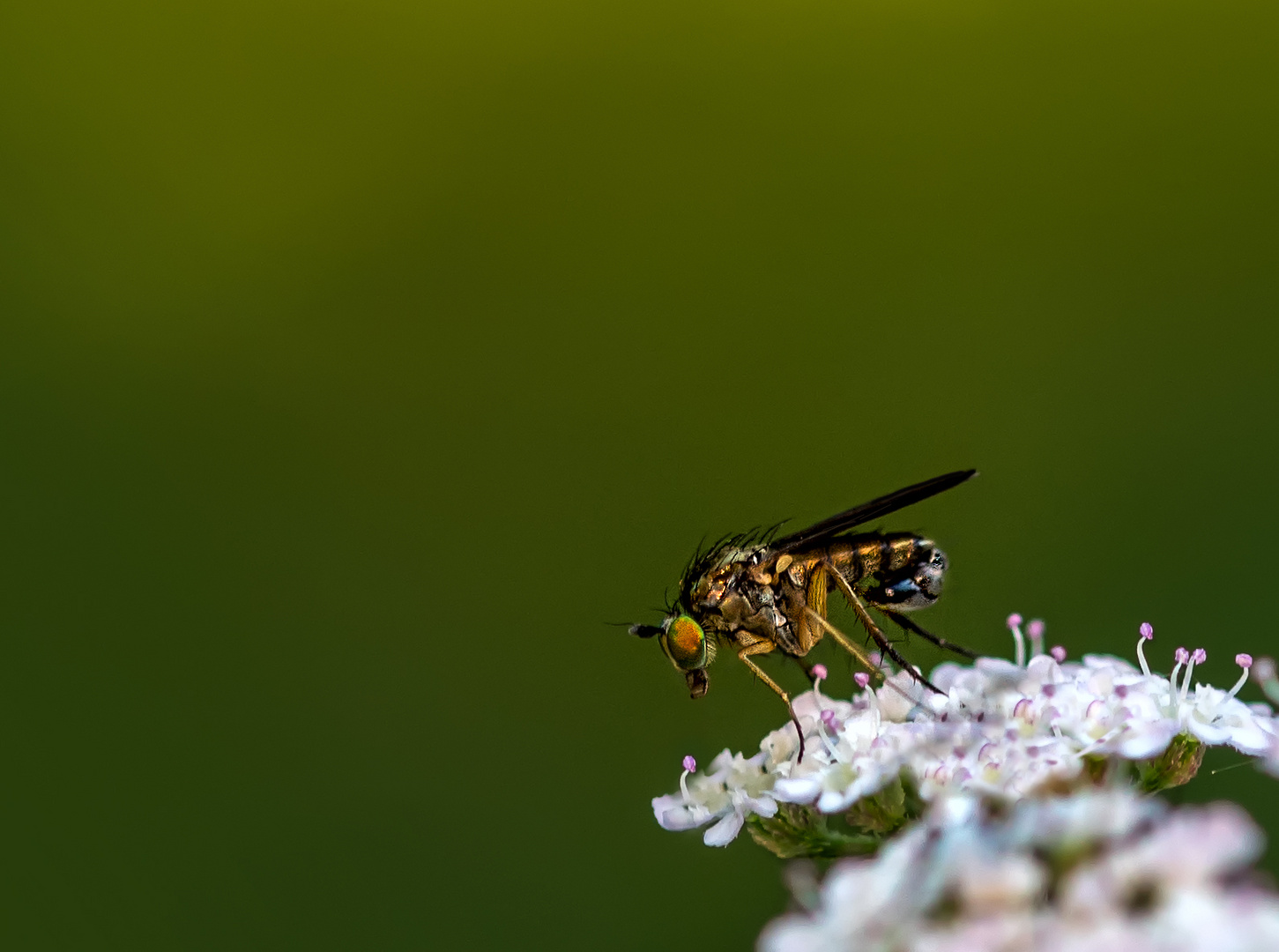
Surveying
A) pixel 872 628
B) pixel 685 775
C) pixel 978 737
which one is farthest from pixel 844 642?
pixel 978 737

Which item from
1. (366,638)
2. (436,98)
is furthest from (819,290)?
(366,638)

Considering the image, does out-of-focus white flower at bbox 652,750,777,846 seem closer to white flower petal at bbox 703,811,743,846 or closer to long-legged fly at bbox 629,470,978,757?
white flower petal at bbox 703,811,743,846

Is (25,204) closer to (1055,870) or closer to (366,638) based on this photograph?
(366,638)

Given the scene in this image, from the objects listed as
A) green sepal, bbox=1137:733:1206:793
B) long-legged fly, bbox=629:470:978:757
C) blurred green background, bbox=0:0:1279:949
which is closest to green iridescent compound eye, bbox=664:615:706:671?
long-legged fly, bbox=629:470:978:757

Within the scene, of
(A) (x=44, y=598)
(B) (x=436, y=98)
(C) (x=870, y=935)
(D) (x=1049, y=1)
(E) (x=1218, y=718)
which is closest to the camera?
(C) (x=870, y=935)

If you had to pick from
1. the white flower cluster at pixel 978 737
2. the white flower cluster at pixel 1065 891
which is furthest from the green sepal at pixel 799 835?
the white flower cluster at pixel 1065 891

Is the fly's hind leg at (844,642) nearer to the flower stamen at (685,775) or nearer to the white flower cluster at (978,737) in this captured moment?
the white flower cluster at (978,737)
